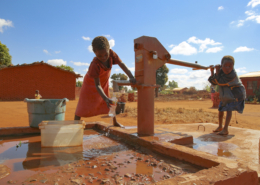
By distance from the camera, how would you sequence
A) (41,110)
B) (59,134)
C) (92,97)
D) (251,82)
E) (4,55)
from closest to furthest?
(59,134) < (92,97) < (41,110) < (251,82) < (4,55)

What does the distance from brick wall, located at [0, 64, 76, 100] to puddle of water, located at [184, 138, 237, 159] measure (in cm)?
1489

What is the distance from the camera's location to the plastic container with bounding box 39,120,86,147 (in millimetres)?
2248

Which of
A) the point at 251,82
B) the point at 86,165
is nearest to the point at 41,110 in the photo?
the point at 86,165

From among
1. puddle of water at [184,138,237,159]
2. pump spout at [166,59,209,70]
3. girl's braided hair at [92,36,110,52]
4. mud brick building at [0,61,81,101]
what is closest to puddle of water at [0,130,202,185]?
puddle of water at [184,138,237,159]

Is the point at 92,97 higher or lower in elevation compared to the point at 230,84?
lower

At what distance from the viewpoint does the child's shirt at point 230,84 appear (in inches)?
119

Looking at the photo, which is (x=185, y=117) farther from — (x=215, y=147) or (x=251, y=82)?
(x=251, y=82)

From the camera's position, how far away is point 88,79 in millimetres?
2916

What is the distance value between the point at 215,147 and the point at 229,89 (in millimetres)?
1238

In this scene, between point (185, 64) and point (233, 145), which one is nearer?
point (233, 145)

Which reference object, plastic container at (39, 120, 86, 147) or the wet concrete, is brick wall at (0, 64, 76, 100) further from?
the wet concrete

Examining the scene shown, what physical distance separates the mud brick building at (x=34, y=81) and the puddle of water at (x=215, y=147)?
14888 mm

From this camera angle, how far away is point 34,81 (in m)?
15.0

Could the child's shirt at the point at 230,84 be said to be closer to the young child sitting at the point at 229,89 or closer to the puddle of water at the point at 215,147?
the young child sitting at the point at 229,89
